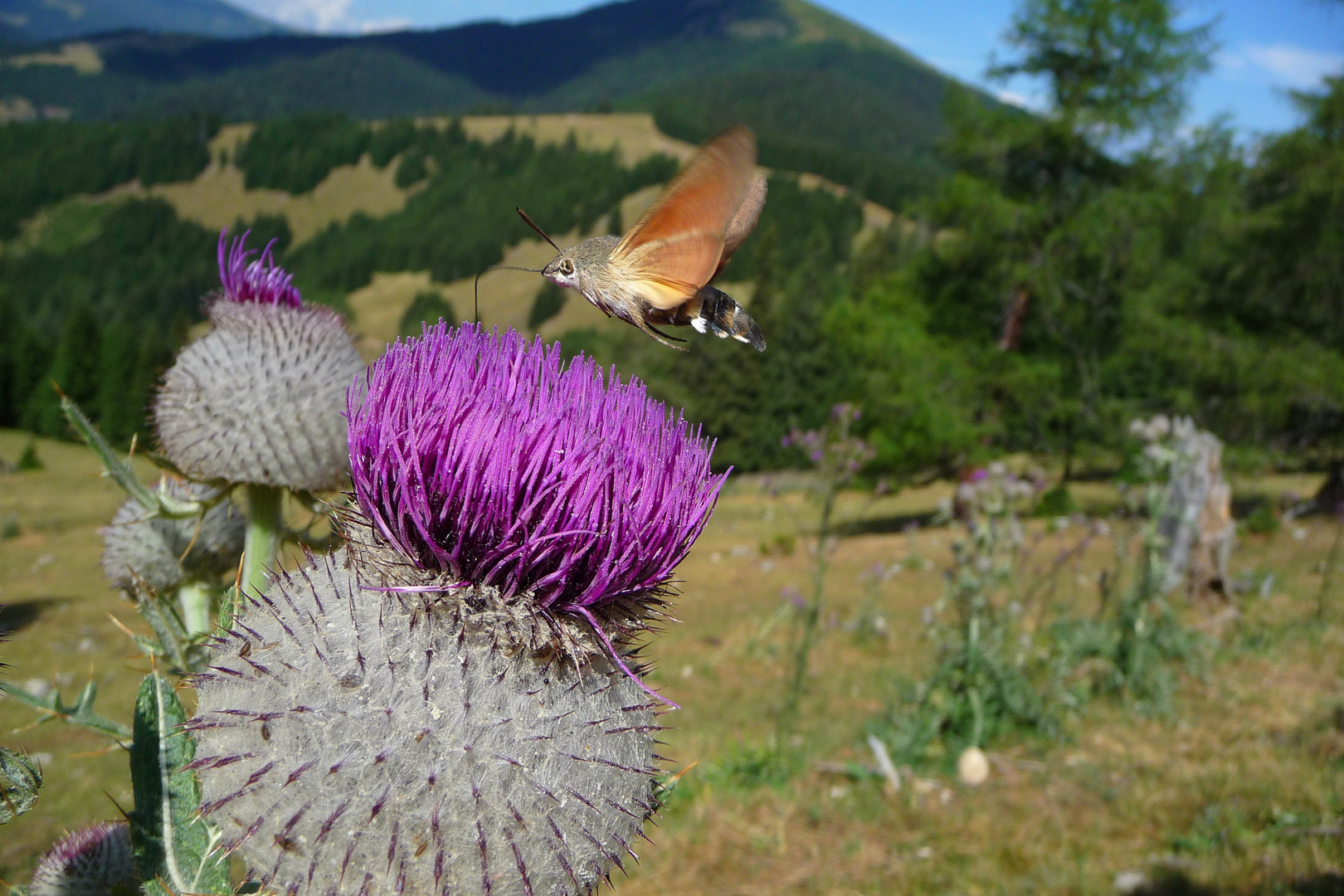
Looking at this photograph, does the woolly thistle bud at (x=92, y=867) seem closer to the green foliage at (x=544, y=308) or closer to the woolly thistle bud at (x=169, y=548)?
the woolly thistle bud at (x=169, y=548)

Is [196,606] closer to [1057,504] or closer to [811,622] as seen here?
[811,622]

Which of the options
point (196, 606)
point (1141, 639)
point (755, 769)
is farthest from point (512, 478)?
point (1141, 639)

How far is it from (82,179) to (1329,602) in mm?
236652

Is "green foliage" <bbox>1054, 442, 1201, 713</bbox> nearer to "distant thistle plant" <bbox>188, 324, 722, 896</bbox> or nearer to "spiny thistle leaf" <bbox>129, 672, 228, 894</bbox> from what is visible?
"distant thistle plant" <bbox>188, 324, 722, 896</bbox>

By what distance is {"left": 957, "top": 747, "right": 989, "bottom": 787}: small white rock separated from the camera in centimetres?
858

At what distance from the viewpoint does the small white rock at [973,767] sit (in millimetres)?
8578

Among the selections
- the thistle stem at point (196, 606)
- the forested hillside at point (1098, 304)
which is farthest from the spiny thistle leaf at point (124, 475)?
the forested hillside at point (1098, 304)

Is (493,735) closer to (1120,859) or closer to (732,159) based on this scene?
(732,159)

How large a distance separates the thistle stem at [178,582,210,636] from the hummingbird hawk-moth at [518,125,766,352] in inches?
102

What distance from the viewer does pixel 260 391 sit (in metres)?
3.54

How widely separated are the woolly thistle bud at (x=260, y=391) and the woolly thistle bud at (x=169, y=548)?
2.32 ft

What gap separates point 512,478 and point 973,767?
7969 millimetres

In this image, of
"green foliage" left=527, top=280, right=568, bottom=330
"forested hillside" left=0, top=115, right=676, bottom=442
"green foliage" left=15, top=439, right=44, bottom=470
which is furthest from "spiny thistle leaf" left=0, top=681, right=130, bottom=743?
"forested hillside" left=0, top=115, right=676, bottom=442

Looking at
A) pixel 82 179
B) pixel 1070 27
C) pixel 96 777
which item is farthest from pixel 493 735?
pixel 82 179
